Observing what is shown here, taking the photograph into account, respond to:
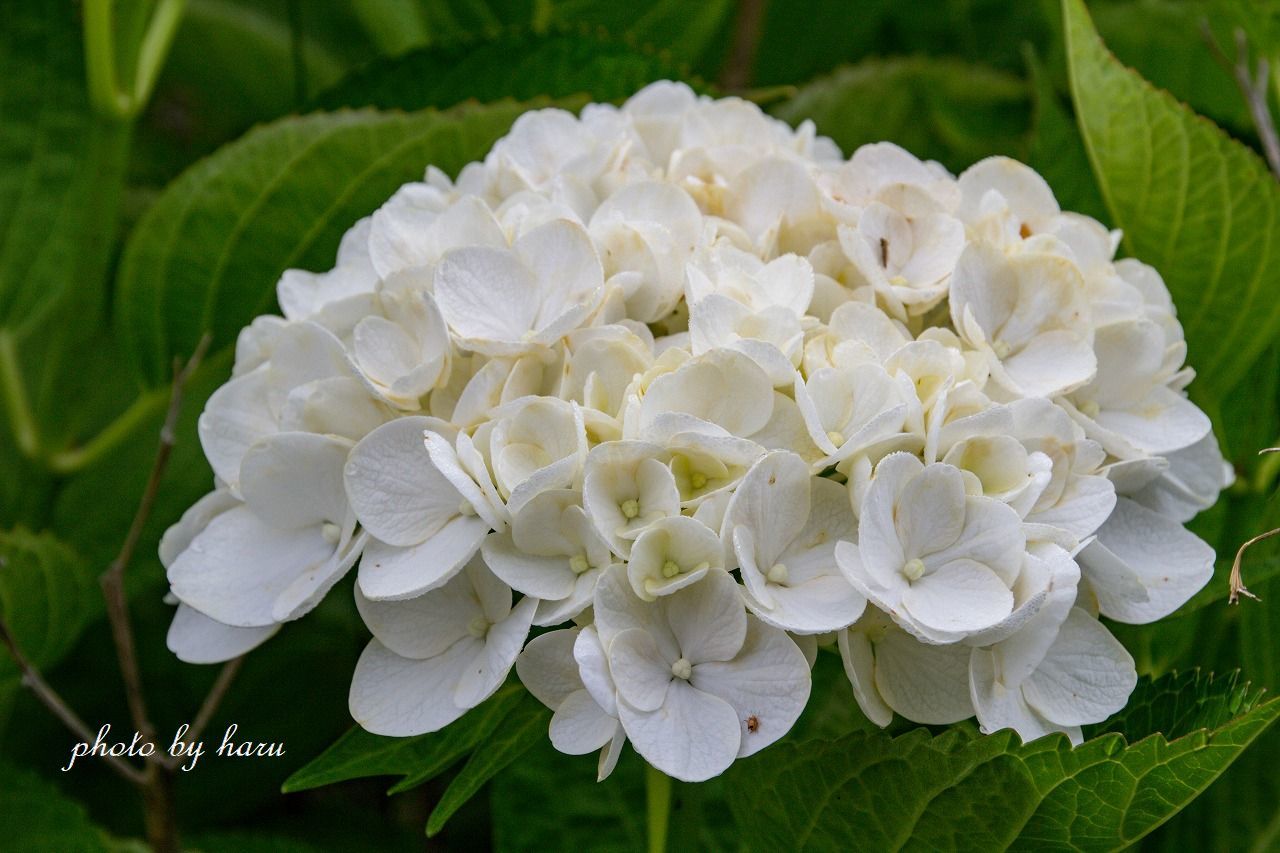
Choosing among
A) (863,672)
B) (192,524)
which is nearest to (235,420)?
(192,524)

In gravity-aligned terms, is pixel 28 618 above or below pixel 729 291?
below

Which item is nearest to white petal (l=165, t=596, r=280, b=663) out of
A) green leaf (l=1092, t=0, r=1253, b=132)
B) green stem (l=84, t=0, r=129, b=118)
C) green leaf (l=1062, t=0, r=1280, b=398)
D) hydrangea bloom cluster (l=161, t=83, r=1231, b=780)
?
hydrangea bloom cluster (l=161, t=83, r=1231, b=780)

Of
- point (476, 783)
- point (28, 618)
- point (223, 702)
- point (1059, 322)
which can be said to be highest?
point (1059, 322)

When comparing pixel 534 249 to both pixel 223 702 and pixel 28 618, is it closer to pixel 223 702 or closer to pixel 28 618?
pixel 28 618

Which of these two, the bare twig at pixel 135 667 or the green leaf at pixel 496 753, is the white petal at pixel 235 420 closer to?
the bare twig at pixel 135 667

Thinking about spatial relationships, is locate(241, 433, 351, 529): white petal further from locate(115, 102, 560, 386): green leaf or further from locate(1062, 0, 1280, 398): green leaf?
locate(1062, 0, 1280, 398): green leaf

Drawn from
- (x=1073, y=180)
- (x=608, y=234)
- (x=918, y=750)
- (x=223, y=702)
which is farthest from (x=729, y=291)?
(x=223, y=702)

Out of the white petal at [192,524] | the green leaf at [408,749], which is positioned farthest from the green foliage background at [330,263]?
the white petal at [192,524]

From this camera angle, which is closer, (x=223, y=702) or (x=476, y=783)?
(x=476, y=783)
